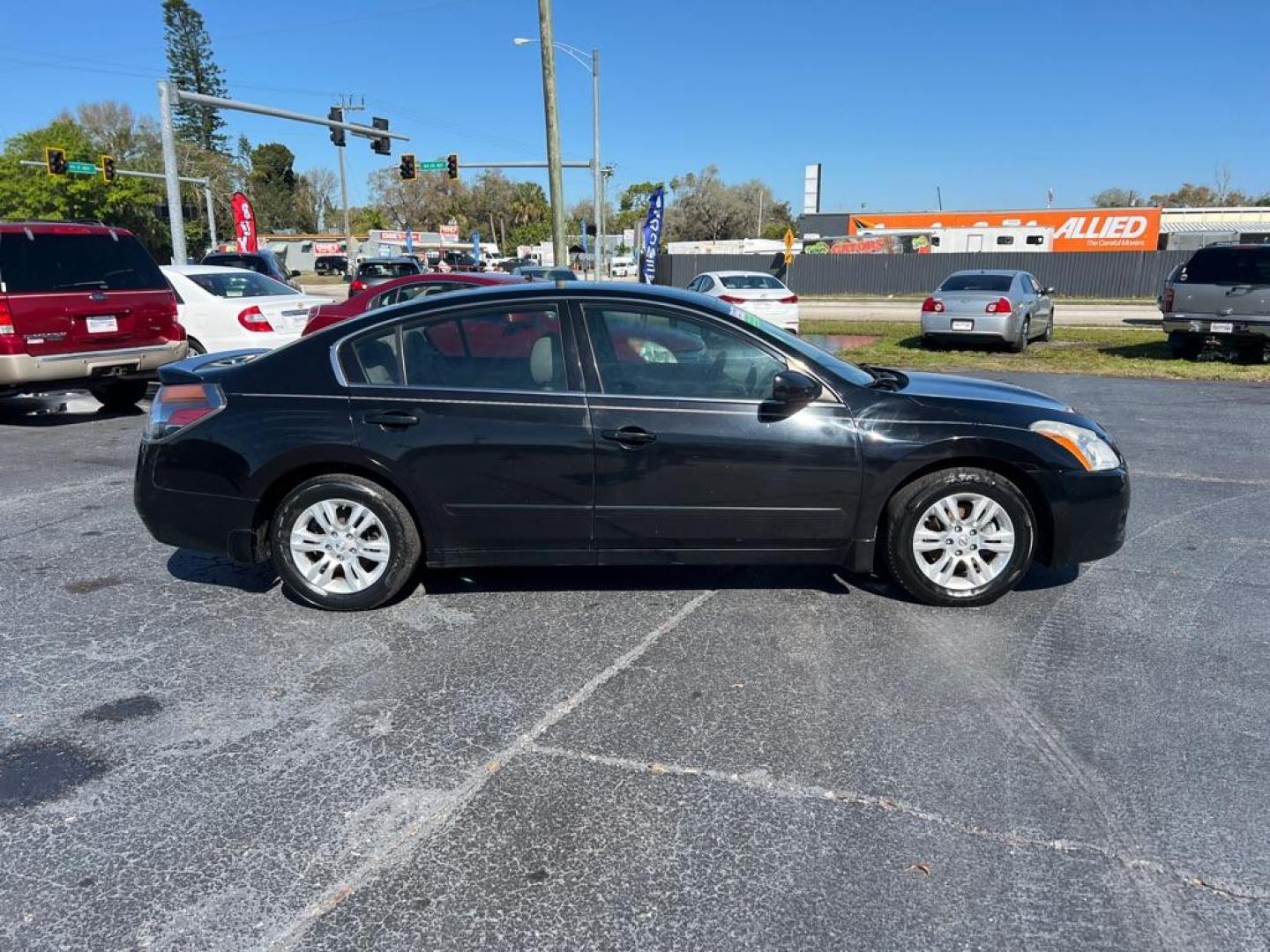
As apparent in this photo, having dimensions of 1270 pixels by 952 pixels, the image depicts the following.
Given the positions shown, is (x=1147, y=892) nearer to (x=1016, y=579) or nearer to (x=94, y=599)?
(x=1016, y=579)

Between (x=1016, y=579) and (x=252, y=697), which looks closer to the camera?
(x=252, y=697)

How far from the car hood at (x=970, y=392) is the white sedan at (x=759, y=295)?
11.9m

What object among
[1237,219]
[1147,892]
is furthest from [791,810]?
[1237,219]

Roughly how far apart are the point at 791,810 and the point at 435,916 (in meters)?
1.13

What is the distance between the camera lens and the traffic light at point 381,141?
28.0 meters

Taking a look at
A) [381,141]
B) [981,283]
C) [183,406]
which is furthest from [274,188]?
[183,406]

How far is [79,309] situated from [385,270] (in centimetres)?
1376

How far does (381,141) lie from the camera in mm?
28406

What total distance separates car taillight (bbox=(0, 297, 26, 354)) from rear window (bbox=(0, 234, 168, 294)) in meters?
0.18

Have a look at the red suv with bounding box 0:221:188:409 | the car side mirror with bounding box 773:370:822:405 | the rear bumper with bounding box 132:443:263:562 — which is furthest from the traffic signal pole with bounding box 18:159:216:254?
the car side mirror with bounding box 773:370:822:405

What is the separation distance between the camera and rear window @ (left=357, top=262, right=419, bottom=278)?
2180cm

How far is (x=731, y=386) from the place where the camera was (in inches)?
173

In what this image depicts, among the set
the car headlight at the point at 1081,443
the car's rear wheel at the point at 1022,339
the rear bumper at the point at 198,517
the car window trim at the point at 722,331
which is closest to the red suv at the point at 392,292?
the rear bumper at the point at 198,517

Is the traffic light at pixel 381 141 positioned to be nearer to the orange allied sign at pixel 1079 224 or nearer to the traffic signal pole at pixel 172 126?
the traffic signal pole at pixel 172 126
